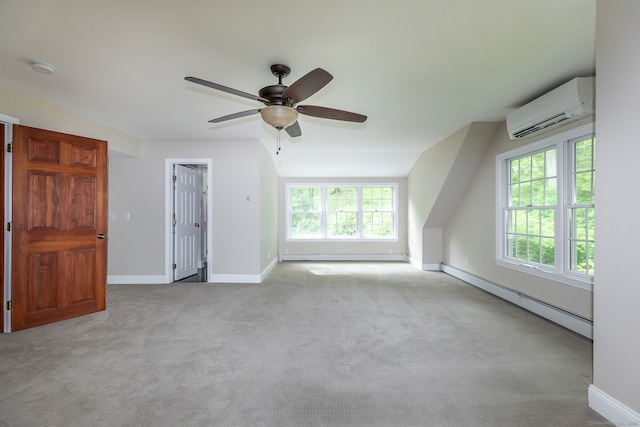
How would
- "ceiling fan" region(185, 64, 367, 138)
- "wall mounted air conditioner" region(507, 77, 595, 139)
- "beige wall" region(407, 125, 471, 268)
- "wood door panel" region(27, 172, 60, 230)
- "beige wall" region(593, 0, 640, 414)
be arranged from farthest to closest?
"beige wall" region(407, 125, 471, 268)
"wood door panel" region(27, 172, 60, 230)
"wall mounted air conditioner" region(507, 77, 595, 139)
"ceiling fan" region(185, 64, 367, 138)
"beige wall" region(593, 0, 640, 414)

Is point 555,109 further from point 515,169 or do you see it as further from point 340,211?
point 340,211

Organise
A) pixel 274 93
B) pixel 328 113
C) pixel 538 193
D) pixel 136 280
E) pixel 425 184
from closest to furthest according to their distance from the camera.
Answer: pixel 274 93, pixel 328 113, pixel 538 193, pixel 136 280, pixel 425 184

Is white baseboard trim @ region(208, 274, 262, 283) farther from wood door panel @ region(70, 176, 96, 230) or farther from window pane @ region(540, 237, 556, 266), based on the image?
window pane @ region(540, 237, 556, 266)

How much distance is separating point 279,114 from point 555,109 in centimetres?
270

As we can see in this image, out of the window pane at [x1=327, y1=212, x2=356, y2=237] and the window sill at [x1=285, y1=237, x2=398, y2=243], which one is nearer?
the window sill at [x1=285, y1=237, x2=398, y2=243]

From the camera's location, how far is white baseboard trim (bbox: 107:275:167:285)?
5074mm

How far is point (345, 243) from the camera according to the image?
25.2 ft

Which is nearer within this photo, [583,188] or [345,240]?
[583,188]

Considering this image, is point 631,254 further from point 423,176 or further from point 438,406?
point 423,176

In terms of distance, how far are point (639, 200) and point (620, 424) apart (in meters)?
1.21

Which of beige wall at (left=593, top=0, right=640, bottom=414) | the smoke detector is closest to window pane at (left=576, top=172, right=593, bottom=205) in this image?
beige wall at (left=593, top=0, right=640, bottom=414)

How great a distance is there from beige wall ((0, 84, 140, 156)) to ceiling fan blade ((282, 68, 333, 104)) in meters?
2.91

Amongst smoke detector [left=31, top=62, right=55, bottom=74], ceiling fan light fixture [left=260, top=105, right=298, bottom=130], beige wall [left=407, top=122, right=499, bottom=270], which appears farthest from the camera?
beige wall [left=407, top=122, right=499, bottom=270]

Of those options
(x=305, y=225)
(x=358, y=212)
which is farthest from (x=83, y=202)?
(x=358, y=212)
